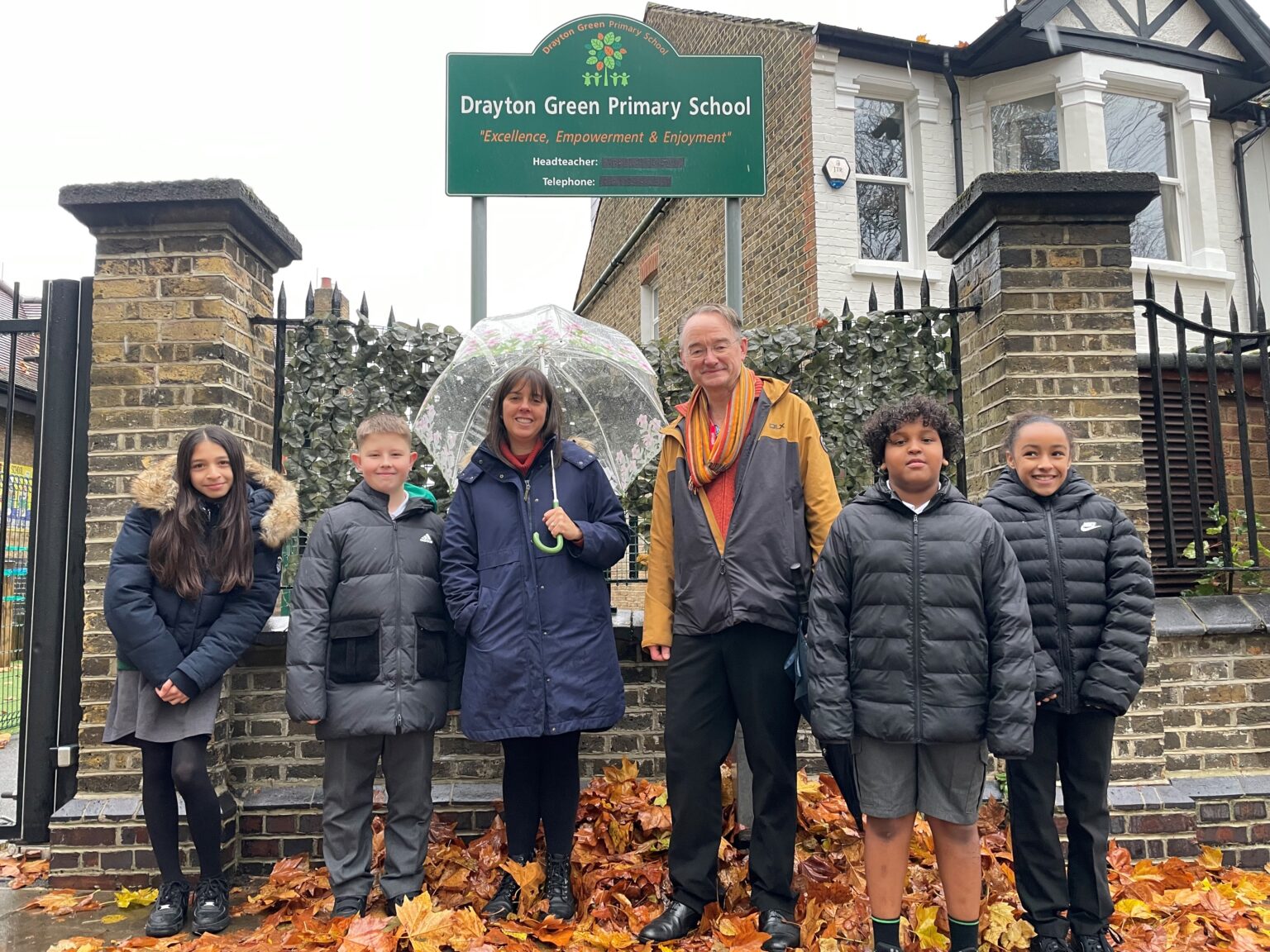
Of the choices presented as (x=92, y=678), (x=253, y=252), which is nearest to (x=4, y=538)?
(x=92, y=678)

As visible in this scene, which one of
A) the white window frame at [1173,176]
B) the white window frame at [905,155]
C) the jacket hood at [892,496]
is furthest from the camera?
the white window frame at [1173,176]

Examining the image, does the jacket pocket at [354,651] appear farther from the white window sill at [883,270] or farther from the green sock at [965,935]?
the white window sill at [883,270]

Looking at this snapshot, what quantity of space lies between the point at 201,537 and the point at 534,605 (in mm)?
1314

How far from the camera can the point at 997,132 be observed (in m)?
9.70

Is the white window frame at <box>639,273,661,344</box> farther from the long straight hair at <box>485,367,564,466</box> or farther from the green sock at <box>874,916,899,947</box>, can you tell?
the green sock at <box>874,916,899,947</box>

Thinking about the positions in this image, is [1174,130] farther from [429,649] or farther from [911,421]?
[429,649]

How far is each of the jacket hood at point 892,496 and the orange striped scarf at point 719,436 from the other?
0.47m

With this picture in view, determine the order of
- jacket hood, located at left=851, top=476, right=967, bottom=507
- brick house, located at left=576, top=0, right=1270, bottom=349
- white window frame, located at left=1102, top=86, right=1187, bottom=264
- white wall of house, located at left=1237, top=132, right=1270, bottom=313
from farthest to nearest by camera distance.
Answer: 1. white wall of house, located at left=1237, top=132, right=1270, bottom=313
2. white window frame, located at left=1102, top=86, right=1187, bottom=264
3. brick house, located at left=576, top=0, right=1270, bottom=349
4. jacket hood, located at left=851, top=476, right=967, bottom=507

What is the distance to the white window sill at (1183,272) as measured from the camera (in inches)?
375

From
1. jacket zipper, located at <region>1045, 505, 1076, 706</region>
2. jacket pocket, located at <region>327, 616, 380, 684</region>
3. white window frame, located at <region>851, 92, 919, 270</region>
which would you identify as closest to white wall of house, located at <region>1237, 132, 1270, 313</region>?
white window frame, located at <region>851, 92, 919, 270</region>

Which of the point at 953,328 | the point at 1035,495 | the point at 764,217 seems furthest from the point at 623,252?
the point at 1035,495

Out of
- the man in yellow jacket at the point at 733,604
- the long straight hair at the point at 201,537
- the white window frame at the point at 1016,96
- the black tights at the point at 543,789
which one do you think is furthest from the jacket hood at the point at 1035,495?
the white window frame at the point at 1016,96

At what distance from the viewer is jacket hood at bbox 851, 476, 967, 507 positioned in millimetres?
2730

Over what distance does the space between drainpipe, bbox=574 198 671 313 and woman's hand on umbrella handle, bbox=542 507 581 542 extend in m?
10.5
